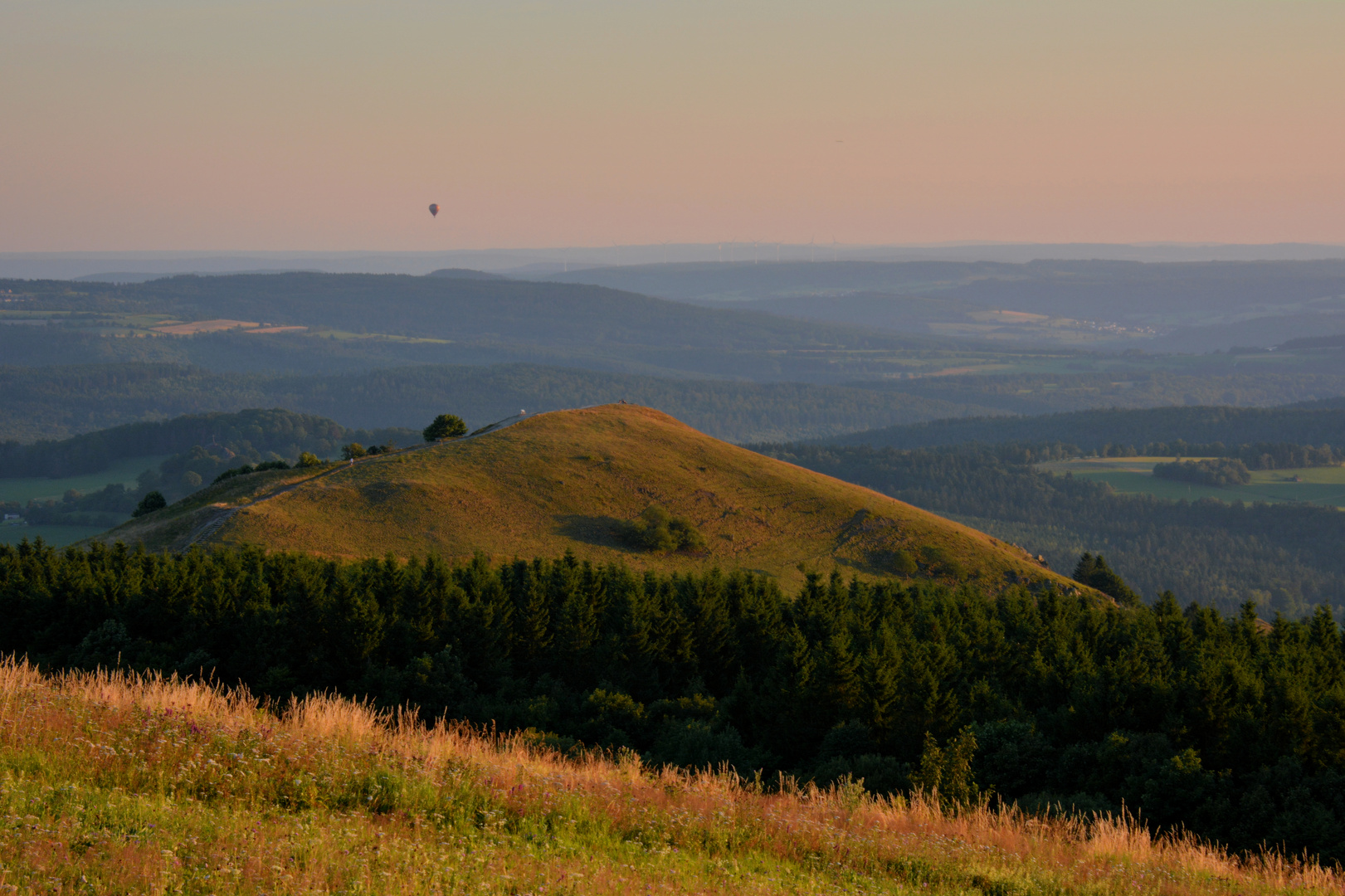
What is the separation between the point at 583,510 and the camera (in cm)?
7756

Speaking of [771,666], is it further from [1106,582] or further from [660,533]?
[1106,582]

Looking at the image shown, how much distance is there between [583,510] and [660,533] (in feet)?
24.4

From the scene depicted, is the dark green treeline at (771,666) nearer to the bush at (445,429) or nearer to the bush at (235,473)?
the bush at (235,473)

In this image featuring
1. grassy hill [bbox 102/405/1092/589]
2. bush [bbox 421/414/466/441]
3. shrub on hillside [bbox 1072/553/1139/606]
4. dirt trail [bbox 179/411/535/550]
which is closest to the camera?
dirt trail [bbox 179/411/535/550]

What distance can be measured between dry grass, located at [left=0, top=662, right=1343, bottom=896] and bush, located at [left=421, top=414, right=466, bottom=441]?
7663 centimetres

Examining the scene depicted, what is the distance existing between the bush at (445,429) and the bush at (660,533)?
1131 inches

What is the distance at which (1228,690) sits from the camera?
31562 mm

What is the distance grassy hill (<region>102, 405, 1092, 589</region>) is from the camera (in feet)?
220

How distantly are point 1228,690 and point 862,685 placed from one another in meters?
11.7

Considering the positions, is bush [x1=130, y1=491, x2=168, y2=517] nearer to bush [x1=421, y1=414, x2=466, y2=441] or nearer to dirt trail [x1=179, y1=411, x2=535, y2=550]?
dirt trail [x1=179, y1=411, x2=535, y2=550]

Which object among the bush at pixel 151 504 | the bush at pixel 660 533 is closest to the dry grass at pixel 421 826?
the bush at pixel 660 533

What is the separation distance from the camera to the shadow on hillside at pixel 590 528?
240 ft

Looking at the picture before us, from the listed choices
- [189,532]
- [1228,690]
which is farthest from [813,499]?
[1228,690]

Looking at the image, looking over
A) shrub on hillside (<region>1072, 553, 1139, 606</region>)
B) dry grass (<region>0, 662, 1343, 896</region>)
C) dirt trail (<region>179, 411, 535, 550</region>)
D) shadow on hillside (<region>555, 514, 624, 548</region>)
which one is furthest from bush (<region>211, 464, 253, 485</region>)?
shrub on hillside (<region>1072, 553, 1139, 606</region>)
